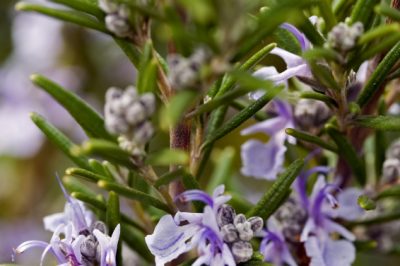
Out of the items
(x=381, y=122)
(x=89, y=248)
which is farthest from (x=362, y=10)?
(x=89, y=248)

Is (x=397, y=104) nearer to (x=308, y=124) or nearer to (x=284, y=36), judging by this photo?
(x=308, y=124)

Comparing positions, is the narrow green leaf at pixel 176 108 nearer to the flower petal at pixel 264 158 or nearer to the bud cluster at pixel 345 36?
the bud cluster at pixel 345 36

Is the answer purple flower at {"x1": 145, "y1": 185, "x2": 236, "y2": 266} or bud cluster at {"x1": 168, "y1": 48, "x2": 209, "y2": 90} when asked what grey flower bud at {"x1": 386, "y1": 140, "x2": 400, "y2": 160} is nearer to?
purple flower at {"x1": 145, "y1": 185, "x2": 236, "y2": 266}

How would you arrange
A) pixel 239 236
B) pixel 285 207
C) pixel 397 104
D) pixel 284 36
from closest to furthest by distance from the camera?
1. pixel 239 236
2. pixel 284 36
3. pixel 285 207
4. pixel 397 104

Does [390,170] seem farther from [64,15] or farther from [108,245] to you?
[64,15]

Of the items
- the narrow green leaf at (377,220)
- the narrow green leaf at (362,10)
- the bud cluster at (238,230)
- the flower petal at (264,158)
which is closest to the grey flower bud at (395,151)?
the narrow green leaf at (377,220)

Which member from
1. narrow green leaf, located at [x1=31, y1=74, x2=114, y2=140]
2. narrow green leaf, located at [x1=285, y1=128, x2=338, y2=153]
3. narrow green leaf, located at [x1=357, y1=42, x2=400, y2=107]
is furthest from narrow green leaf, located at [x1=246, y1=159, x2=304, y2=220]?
narrow green leaf, located at [x1=31, y1=74, x2=114, y2=140]

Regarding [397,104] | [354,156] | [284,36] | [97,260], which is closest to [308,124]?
[354,156]
